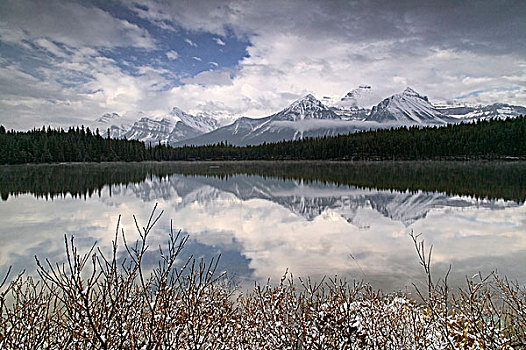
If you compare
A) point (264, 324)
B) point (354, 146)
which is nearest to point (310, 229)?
point (264, 324)

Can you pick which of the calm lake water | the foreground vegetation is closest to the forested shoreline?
the calm lake water

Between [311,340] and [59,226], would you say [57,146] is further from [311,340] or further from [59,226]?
[311,340]

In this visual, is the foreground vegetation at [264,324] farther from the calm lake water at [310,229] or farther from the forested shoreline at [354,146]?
the forested shoreline at [354,146]

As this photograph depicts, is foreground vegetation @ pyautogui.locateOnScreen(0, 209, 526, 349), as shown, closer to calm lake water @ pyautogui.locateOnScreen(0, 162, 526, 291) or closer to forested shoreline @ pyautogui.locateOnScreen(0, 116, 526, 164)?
calm lake water @ pyautogui.locateOnScreen(0, 162, 526, 291)

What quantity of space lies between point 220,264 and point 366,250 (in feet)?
19.7

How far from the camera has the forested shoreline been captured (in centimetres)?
9881

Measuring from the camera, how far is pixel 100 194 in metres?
34.2

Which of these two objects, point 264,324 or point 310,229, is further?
point 310,229

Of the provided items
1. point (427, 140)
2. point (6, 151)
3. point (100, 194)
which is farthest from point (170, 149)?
point (100, 194)

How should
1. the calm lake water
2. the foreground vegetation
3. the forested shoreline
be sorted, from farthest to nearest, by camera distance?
the forested shoreline → the calm lake water → the foreground vegetation

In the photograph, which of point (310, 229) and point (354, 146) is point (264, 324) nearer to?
point (310, 229)

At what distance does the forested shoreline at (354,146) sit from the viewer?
324 ft

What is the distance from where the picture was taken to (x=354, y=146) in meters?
125

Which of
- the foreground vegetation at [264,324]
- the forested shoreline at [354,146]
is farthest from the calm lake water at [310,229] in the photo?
the forested shoreline at [354,146]
